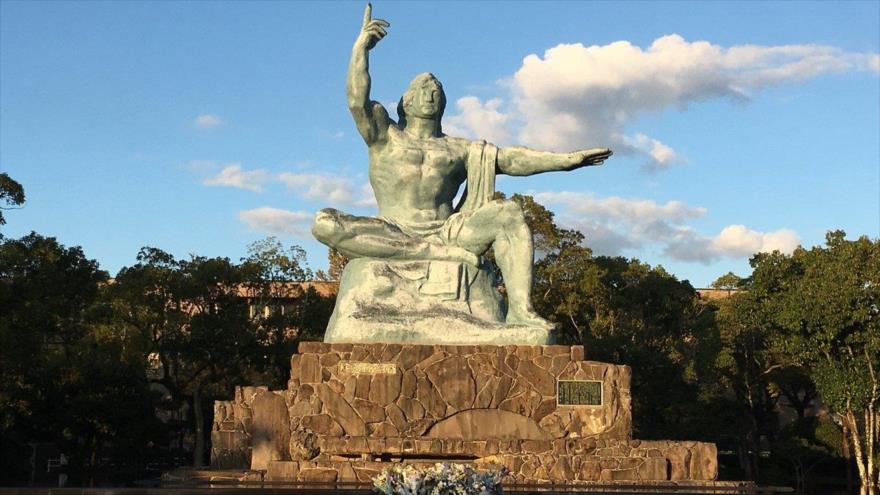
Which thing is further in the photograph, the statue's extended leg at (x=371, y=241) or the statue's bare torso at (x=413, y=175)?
the statue's bare torso at (x=413, y=175)

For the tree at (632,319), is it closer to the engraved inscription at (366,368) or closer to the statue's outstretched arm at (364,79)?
the statue's outstretched arm at (364,79)

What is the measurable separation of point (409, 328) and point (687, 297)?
1558 cm

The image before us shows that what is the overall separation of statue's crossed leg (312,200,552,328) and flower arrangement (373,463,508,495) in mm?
5315

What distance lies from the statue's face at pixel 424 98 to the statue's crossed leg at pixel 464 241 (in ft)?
4.46

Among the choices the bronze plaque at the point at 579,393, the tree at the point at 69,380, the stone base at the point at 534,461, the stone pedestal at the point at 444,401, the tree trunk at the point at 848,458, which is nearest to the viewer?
the stone base at the point at 534,461

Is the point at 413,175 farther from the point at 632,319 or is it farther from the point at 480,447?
the point at 632,319

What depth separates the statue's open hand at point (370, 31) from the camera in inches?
445

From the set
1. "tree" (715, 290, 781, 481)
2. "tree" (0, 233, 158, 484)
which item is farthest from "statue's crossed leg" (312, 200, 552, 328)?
"tree" (715, 290, 781, 481)

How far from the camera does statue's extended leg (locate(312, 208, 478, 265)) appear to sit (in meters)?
11.2

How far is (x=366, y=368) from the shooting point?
34.4 ft

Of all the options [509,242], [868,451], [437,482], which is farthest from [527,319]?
[868,451]

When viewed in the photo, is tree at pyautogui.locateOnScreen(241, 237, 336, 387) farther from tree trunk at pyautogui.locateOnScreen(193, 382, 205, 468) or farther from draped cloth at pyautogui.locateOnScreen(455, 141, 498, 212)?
draped cloth at pyautogui.locateOnScreen(455, 141, 498, 212)

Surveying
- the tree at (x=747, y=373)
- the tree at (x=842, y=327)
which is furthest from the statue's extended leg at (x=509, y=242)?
the tree at (x=747, y=373)

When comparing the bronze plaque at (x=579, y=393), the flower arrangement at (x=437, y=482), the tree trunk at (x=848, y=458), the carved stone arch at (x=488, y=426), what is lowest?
the tree trunk at (x=848, y=458)
